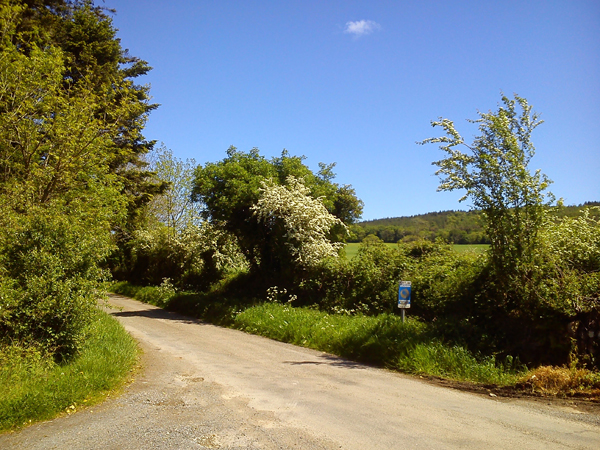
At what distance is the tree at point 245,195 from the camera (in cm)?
1986

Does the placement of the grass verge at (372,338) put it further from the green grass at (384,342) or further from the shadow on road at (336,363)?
the shadow on road at (336,363)

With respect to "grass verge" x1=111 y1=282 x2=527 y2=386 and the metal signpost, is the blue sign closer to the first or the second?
the metal signpost

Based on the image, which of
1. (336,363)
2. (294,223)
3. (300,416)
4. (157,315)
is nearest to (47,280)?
(300,416)

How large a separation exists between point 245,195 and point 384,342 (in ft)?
35.1

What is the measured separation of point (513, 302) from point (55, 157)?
1209 centimetres

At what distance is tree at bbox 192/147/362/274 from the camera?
782 inches

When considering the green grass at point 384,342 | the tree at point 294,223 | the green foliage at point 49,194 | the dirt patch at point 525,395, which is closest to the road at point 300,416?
the dirt patch at point 525,395

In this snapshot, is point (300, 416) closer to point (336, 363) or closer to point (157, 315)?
point (336, 363)

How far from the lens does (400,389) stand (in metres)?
8.24

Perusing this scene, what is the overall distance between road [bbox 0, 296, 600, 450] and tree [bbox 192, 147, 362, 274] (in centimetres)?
1052

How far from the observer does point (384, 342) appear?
10.8m

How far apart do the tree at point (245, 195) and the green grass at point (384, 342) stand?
4952mm

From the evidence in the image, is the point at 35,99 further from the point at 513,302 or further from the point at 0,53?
the point at 513,302

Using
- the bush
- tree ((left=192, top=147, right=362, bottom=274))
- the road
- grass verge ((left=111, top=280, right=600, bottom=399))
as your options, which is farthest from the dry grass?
tree ((left=192, top=147, right=362, bottom=274))
